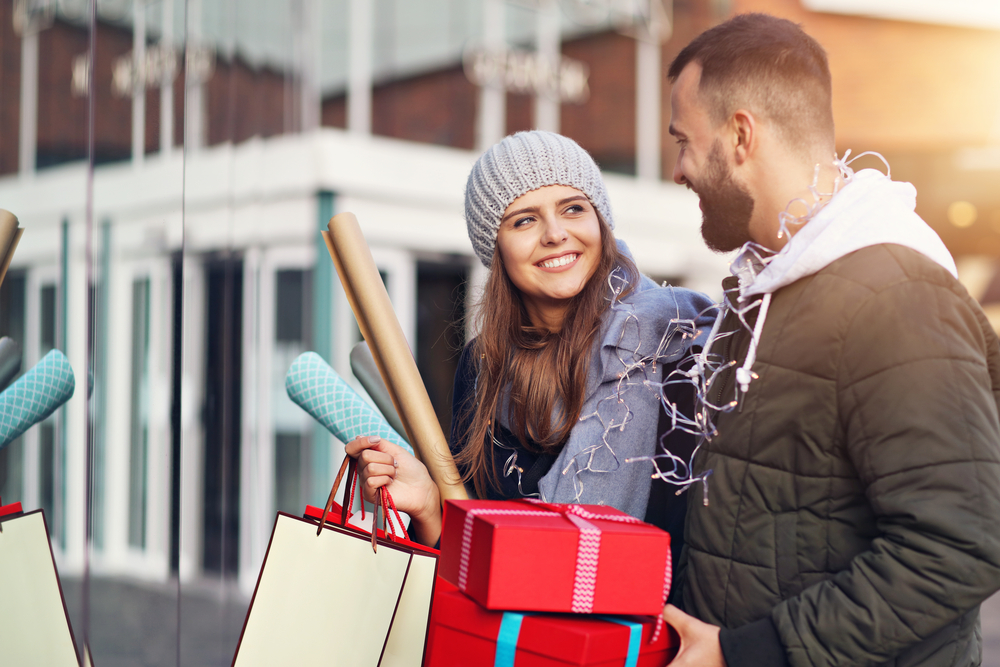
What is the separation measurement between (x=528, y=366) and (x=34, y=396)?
916 mm

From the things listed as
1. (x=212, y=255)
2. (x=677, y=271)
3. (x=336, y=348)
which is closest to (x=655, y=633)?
(x=212, y=255)

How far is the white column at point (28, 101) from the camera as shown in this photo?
189cm

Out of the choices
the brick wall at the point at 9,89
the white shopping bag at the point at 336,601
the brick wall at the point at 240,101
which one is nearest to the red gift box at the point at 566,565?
the white shopping bag at the point at 336,601

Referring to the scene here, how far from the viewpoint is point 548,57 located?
7406mm

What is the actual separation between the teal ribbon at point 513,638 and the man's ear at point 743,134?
696 mm

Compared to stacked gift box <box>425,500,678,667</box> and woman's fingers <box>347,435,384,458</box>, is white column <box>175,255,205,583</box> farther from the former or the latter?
stacked gift box <box>425,500,678,667</box>

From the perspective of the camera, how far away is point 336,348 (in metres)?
5.98

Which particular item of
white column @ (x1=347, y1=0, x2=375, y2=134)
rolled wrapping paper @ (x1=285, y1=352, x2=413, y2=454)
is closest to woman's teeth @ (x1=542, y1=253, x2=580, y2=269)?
rolled wrapping paper @ (x1=285, y1=352, x2=413, y2=454)

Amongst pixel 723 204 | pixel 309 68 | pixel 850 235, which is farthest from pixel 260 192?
pixel 850 235

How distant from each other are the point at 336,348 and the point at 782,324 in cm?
504

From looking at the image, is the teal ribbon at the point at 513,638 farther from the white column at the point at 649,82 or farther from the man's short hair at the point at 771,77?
the white column at the point at 649,82

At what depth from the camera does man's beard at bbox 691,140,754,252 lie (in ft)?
4.24

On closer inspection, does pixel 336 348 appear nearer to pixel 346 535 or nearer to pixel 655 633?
pixel 346 535

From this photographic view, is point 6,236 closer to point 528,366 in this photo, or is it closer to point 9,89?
point 9,89
